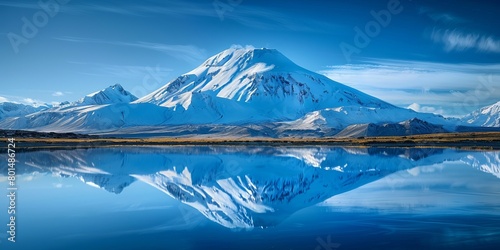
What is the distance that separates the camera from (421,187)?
23812 mm

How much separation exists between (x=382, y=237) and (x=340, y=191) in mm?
10104

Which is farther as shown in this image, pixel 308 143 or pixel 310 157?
pixel 308 143

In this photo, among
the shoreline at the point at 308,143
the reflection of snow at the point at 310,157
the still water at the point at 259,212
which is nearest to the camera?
the still water at the point at 259,212

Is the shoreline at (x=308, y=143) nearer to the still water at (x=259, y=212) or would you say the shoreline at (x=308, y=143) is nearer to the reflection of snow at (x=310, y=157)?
the reflection of snow at (x=310, y=157)

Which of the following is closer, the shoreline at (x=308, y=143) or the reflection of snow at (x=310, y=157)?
the reflection of snow at (x=310, y=157)

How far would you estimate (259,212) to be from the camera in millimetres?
17375

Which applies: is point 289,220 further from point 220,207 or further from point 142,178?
point 142,178

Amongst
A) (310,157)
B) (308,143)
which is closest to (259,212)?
(310,157)

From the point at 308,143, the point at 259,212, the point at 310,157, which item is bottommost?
the point at 259,212

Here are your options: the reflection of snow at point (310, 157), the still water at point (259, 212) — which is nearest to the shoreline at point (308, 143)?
the reflection of snow at point (310, 157)

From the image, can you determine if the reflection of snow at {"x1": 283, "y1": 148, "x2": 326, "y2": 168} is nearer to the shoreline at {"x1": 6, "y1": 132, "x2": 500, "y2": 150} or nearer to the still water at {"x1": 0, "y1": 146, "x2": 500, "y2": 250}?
the still water at {"x1": 0, "y1": 146, "x2": 500, "y2": 250}

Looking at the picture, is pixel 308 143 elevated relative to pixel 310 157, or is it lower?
elevated

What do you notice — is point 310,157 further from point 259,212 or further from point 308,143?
point 308,143

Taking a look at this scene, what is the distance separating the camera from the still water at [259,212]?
12602mm
